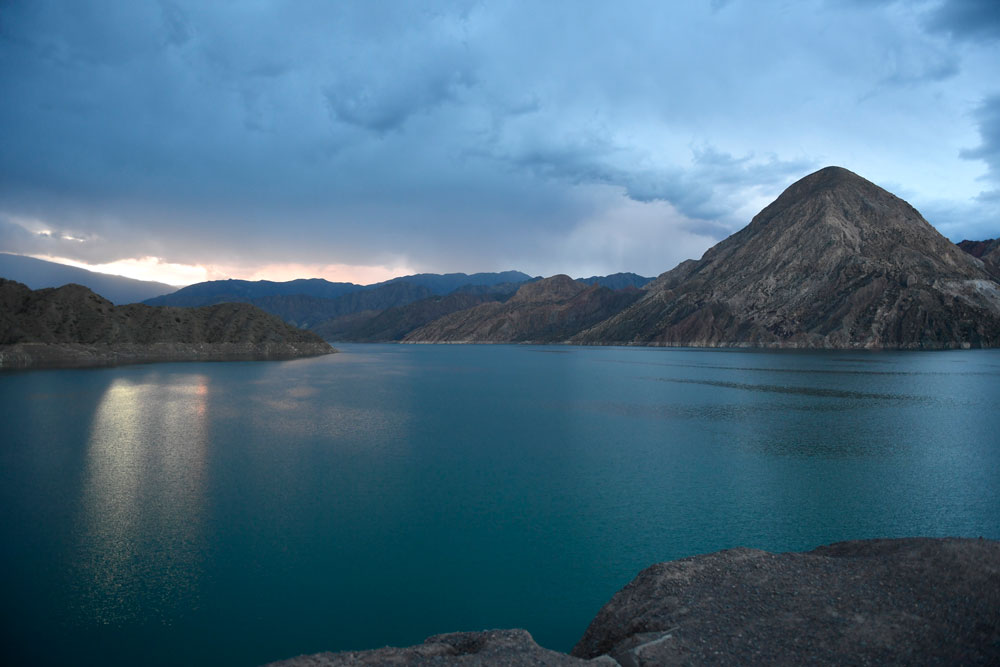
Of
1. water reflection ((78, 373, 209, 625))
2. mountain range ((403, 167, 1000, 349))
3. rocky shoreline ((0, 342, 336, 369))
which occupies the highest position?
mountain range ((403, 167, 1000, 349))

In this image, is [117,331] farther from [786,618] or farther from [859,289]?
[859,289]

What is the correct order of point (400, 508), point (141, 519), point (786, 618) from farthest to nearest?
point (400, 508) < point (141, 519) < point (786, 618)

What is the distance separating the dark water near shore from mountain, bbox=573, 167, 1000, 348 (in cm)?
13053

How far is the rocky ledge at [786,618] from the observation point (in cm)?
865

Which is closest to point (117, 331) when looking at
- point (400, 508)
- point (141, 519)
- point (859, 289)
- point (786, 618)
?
point (141, 519)

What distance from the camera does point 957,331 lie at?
14588 centimetres

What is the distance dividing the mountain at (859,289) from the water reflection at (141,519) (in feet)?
559

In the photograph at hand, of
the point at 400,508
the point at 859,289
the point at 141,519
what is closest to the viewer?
the point at 141,519

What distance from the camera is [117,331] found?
117 m

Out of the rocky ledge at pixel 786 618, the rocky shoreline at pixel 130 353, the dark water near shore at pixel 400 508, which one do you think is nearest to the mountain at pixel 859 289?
the dark water near shore at pixel 400 508

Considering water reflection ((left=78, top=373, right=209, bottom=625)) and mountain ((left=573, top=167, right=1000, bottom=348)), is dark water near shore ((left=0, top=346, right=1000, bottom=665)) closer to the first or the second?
water reflection ((left=78, top=373, right=209, bottom=625))

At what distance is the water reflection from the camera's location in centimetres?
1321

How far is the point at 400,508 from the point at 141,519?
8870 mm

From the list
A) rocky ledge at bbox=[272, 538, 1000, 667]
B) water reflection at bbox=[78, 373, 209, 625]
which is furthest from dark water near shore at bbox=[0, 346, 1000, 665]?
rocky ledge at bbox=[272, 538, 1000, 667]
